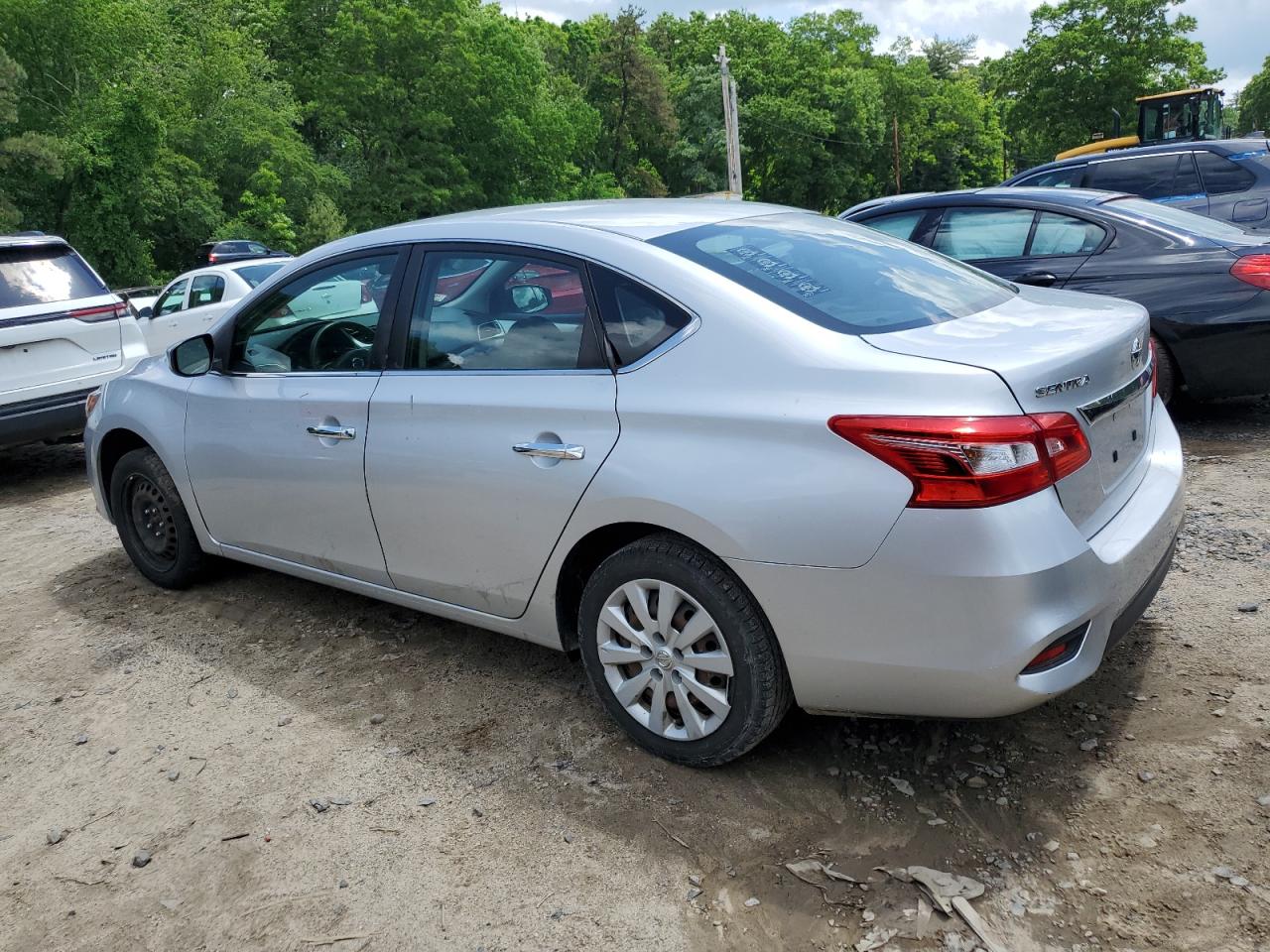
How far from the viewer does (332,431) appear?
379 centimetres

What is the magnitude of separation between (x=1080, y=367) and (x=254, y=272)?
11.2m

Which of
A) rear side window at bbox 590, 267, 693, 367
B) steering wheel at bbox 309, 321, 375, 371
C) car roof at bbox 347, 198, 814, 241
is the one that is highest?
car roof at bbox 347, 198, 814, 241

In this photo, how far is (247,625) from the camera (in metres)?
4.54

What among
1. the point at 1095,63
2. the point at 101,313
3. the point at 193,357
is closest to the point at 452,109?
the point at 1095,63

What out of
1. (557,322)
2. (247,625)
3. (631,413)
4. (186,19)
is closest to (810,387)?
(631,413)

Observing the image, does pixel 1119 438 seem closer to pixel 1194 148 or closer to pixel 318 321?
pixel 318 321

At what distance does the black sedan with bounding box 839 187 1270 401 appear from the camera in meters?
5.75

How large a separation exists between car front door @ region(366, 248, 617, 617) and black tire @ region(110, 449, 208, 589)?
1550 millimetres

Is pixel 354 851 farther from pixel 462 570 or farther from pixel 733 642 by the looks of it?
pixel 733 642

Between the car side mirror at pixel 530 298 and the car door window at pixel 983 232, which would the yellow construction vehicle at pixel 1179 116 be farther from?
the car side mirror at pixel 530 298

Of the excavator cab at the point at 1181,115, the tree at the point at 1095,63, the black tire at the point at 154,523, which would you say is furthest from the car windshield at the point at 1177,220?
the tree at the point at 1095,63

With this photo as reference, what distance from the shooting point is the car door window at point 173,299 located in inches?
506

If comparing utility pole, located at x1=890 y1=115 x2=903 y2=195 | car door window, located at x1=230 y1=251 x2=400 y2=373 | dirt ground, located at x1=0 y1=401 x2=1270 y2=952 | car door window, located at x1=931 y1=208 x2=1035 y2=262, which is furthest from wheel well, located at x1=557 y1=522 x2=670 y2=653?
utility pole, located at x1=890 y1=115 x2=903 y2=195

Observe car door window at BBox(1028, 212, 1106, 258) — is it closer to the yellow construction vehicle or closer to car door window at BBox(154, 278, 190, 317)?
car door window at BBox(154, 278, 190, 317)
